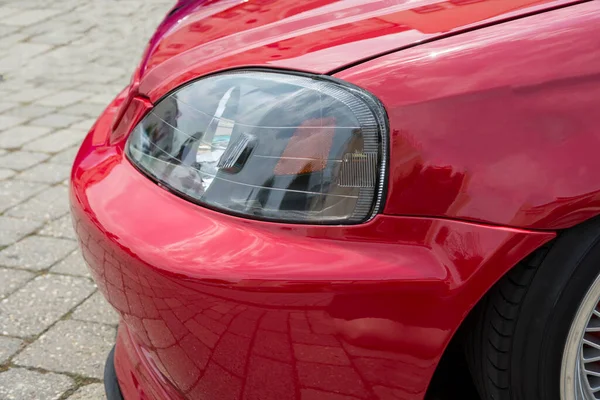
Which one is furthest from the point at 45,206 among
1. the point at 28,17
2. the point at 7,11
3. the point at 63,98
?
the point at 7,11

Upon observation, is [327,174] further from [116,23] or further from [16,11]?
[16,11]

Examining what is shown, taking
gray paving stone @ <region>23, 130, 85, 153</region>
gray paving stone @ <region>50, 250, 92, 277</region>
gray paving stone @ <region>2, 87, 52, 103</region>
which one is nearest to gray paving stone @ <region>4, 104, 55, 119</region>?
gray paving stone @ <region>2, 87, 52, 103</region>

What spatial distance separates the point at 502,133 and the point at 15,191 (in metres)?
2.86

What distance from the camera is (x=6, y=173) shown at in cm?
391

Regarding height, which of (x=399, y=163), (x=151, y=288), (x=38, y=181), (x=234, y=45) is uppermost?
(x=234, y=45)

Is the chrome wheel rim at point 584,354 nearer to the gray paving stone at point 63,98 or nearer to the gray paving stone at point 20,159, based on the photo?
the gray paving stone at point 20,159

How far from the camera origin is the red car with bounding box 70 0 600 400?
1.43m

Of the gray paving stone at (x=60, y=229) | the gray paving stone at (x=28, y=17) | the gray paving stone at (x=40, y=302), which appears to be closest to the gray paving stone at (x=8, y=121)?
the gray paving stone at (x=60, y=229)

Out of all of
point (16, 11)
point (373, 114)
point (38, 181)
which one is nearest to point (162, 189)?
point (373, 114)

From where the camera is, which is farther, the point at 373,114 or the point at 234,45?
the point at 234,45

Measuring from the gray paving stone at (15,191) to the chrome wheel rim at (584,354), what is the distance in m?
2.71

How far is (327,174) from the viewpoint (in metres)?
1.52

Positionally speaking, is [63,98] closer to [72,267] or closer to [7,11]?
[72,267]

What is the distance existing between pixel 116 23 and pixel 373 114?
Answer: 18.8 feet
